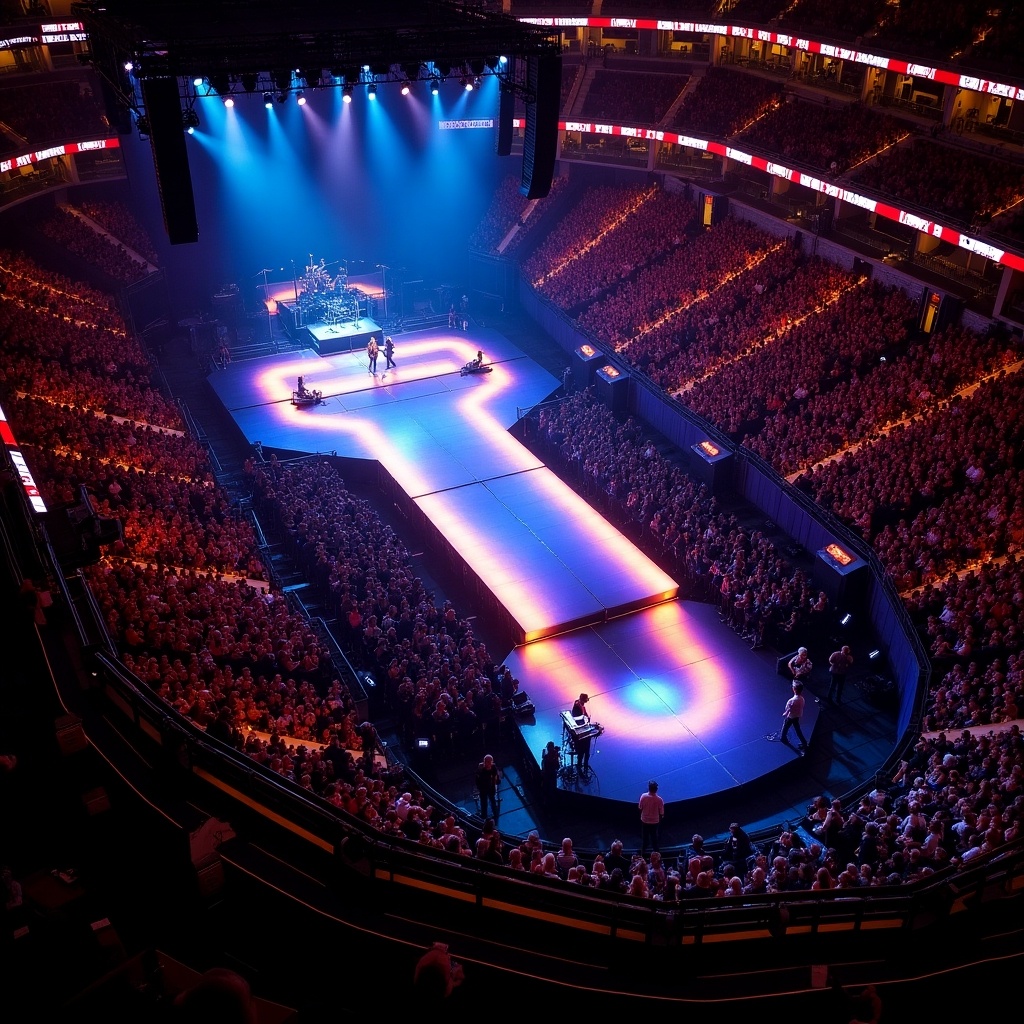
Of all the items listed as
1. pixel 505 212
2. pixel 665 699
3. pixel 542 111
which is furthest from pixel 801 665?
pixel 505 212

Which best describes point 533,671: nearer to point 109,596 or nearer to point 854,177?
point 109,596

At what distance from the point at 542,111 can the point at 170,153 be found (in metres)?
7.12

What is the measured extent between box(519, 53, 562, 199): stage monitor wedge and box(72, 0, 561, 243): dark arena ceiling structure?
20mm

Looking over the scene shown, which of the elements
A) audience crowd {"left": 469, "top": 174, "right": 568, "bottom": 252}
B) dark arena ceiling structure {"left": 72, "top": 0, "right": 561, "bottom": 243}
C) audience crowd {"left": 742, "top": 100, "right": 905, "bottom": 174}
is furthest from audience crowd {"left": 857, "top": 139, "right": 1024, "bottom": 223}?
audience crowd {"left": 469, "top": 174, "right": 568, "bottom": 252}

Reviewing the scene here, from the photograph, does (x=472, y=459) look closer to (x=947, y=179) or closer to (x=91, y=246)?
(x=947, y=179)

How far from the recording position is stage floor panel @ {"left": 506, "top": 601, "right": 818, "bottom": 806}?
54.4ft

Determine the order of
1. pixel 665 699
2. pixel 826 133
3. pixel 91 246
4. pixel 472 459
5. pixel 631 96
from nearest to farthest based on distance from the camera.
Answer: pixel 665 699 < pixel 472 459 < pixel 826 133 < pixel 91 246 < pixel 631 96

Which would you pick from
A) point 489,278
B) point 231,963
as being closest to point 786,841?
point 231,963

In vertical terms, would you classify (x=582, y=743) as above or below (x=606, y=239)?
below

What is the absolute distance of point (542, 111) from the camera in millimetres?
18922

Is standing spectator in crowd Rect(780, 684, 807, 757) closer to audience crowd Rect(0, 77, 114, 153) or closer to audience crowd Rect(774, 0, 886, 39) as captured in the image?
audience crowd Rect(774, 0, 886, 39)

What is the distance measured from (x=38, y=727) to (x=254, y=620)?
343 inches

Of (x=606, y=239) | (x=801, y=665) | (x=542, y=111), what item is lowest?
(x=801, y=665)

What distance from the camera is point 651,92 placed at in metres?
35.9
